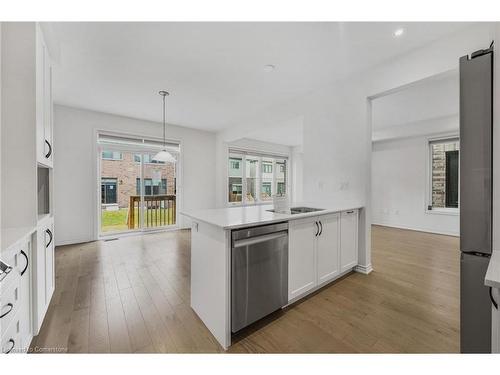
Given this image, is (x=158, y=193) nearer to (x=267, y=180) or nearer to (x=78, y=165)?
(x=78, y=165)

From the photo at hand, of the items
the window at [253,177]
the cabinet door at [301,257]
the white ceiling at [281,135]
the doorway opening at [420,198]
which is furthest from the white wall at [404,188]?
the cabinet door at [301,257]

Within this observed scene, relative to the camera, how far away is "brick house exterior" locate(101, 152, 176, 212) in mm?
4750

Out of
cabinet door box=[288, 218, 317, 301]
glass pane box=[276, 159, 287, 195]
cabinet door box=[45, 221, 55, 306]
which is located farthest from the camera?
glass pane box=[276, 159, 287, 195]

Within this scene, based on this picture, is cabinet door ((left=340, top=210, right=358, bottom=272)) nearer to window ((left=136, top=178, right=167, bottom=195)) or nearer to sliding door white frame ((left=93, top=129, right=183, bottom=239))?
sliding door white frame ((left=93, top=129, right=183, bottom=239))

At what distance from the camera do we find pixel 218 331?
1590 mm

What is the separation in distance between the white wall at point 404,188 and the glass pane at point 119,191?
6.45 metres

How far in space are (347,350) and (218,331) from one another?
3.07 feet

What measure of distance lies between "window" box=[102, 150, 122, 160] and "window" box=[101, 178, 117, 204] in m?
0.48

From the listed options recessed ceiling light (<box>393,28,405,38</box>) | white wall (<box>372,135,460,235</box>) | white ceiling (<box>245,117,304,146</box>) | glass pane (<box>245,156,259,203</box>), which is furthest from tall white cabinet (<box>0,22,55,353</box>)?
white wall (<box>372,135,460,235</box>)

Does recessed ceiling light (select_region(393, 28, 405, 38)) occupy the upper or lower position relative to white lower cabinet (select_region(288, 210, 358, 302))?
upper

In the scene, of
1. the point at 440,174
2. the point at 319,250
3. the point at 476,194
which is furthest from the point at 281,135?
the point at 476,194
